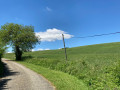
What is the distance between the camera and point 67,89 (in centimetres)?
761

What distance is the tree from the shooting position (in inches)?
1357

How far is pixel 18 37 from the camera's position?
34.2 meters

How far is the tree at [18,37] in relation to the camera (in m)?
34.5

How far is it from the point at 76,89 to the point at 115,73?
439 centimetres

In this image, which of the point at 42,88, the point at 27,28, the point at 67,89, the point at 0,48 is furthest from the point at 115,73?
the point at 27,28

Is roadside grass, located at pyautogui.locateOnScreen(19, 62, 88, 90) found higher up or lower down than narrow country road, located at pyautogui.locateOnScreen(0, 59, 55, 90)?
lower down

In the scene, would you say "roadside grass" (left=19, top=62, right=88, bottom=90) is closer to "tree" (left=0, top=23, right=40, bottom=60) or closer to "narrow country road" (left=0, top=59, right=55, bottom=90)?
"narrow country road" (left=0, top=59, right=55, bottom=90)

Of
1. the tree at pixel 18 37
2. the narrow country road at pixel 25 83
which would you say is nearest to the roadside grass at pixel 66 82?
the narrow country road at pixel 25 83

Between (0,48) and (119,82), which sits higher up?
(0,48)

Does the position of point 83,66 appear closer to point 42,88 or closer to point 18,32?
point 42,88

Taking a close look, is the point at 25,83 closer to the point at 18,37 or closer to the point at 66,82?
the point at 66,82

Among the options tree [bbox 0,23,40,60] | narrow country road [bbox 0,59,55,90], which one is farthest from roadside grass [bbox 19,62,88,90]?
tree [bbox 0,23,40,60]

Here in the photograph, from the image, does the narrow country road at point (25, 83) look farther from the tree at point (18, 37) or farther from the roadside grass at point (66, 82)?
the tree at point (18, 37)

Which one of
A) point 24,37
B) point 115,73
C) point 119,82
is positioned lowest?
point 119,82
